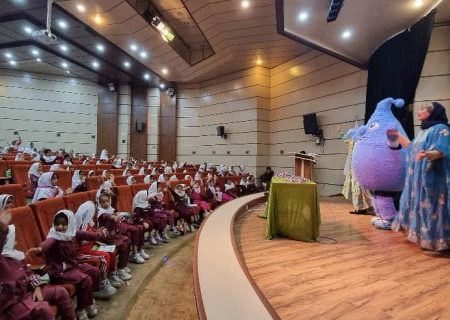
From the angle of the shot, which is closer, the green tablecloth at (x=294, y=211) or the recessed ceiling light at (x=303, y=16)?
the green tablecloth at (x=294, y=211)

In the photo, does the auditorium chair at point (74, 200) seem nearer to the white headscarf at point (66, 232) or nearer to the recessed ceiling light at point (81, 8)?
the white headscarf at point (66, 232)

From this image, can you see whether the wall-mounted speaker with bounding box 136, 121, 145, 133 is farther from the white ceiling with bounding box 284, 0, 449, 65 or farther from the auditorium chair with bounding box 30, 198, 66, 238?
the auditorium chair with bounding box 30, 198, 66, 238

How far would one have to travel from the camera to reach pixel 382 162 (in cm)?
355

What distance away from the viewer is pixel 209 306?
1.67 metres

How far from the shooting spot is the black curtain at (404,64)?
16.6ft

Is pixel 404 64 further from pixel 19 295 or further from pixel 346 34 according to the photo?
pixel 19 295

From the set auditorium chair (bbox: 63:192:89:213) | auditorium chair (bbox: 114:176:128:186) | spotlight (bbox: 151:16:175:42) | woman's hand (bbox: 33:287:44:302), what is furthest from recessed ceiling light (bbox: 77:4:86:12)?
woman's hand (bbox: 33:287:44:302)

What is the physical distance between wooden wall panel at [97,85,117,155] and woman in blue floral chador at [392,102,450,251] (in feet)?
36.0

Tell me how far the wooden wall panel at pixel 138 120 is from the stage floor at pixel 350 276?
911 cm

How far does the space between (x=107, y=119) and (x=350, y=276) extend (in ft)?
38.0

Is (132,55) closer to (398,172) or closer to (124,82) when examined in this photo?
(124,82)

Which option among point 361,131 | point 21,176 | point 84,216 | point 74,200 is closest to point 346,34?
point 361,131

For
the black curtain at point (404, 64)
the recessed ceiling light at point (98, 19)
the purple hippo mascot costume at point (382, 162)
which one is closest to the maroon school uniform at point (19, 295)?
the purple hippo mascot costume at point (382, 162)

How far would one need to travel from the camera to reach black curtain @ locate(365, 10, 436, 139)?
5.07 m
